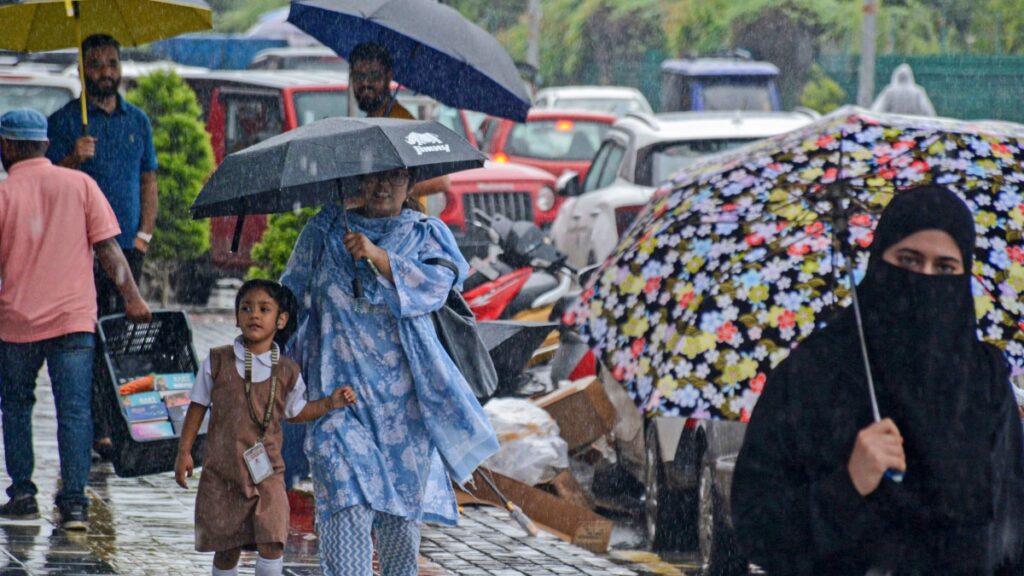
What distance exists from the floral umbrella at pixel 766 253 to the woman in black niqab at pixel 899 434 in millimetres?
1728

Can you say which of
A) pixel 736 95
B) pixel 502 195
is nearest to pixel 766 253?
pixel 502 195

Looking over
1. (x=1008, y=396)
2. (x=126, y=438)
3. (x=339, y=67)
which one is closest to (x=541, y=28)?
(x=339, y=67)

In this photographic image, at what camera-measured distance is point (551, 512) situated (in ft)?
28.9

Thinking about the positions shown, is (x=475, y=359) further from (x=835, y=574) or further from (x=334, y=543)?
(x=835, y=574)

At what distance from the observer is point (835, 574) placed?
12.7 ft

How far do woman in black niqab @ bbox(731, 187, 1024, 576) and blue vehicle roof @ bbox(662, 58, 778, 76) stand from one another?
30752 millimetres

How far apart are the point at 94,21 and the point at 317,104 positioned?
840 centimetres

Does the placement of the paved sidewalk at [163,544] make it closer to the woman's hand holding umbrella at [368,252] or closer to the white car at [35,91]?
the woman's hand holding umbrella at [368,252]

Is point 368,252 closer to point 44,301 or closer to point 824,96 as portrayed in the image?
point 44,301

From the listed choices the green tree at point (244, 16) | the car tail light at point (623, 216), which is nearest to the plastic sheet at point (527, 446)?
the car tail light at point (623, 216)

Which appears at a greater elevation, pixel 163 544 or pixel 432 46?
pixel 432 46

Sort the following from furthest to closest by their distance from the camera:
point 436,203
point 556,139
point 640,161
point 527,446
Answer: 1. point 556,139
2. point 436,203
3. point 640,161
4. point 527,446

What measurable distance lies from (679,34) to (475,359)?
1694 inches

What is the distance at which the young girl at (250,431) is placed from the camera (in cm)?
616
